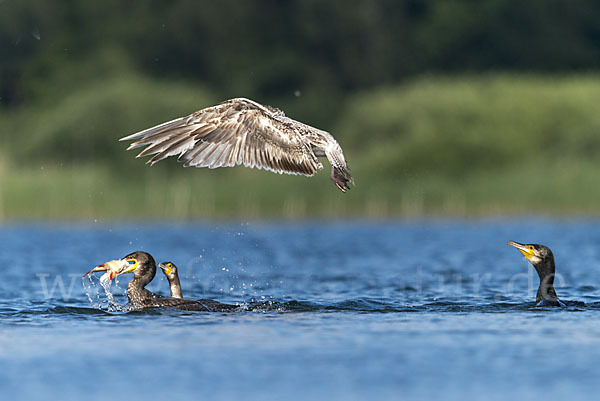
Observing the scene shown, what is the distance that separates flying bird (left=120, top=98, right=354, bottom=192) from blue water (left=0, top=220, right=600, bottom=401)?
1.63m

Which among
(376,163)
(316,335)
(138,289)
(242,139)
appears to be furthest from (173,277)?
(376,163)

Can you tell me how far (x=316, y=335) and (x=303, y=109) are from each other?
30125 millimetres

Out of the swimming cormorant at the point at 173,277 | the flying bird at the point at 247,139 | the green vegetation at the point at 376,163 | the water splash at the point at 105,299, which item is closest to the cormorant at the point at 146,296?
the water splash at the point at 105,299

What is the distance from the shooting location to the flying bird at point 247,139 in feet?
34.6

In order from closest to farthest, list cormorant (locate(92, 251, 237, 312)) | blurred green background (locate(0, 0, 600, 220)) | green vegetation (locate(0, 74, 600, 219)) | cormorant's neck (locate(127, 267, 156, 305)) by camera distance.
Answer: cormorant (locate(92, 251, 237, 312))
cormorant's neck (locate(127, 267, 156, 305))
green vegetation (locate(0, 74, 600, 219))
blurred green background (locate(0, 0, 600, 220))

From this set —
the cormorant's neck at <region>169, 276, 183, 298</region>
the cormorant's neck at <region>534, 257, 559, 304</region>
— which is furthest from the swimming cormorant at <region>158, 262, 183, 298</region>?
the cormorant's neck at <region>534, 257, 559, 304</region>

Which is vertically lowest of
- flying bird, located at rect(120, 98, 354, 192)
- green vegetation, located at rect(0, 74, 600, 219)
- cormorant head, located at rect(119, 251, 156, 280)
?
cormorant head, located at rect(119, 251, 156, 280)

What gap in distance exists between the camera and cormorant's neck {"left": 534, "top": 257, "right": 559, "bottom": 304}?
12.5m

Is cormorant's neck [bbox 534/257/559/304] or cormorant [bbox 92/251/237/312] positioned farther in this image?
cormorant's neck [bbox 534/257/559/304]

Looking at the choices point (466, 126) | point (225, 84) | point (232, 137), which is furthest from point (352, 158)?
point (232, 137)

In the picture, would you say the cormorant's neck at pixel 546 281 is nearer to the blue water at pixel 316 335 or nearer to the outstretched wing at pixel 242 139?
the blue water at pixel 316 335

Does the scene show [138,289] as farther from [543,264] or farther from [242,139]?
[543,264]

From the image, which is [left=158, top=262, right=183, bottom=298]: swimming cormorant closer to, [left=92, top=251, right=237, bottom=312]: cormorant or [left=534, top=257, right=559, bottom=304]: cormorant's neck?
[left=92, top=251, right=237, bottom=312]: cormorant

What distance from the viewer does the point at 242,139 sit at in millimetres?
10594
